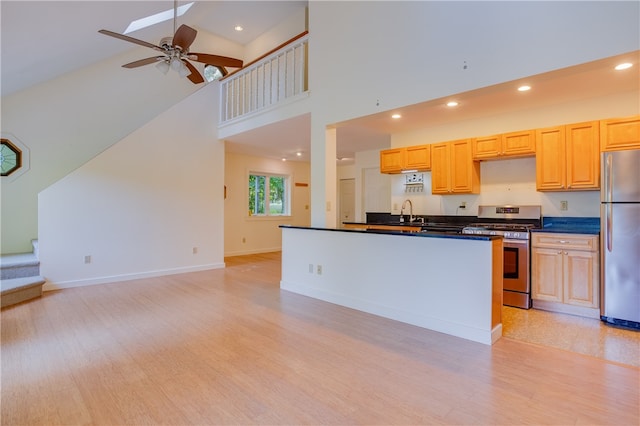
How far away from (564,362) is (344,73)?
140 inches

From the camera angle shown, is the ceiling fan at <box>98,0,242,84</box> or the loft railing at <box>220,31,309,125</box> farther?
the loft railing at <box>220,31,309,125</box>

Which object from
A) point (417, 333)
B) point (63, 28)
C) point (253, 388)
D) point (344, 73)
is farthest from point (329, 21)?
point (253, 388)

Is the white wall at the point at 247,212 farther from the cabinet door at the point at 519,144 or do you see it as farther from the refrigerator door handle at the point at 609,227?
the refrigerator door handle at the point at 609,227

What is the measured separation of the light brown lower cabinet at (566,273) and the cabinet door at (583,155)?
71cm

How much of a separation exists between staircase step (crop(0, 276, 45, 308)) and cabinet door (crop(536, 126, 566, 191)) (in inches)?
260

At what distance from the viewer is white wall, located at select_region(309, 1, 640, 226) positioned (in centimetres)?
229

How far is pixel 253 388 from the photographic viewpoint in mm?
2014

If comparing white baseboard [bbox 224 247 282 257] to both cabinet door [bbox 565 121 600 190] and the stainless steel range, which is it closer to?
the stainless steel range

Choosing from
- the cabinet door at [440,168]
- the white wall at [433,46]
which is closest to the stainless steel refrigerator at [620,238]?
the white wall at [433,46]

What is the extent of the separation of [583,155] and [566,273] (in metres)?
1.38

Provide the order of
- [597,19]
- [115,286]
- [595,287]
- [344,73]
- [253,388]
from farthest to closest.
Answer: [115,286] → [344,73] → [595,287] → [597,19] → [253,388]

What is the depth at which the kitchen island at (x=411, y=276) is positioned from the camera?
9.01 ft

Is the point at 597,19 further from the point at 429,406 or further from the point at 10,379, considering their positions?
the point at 10,379

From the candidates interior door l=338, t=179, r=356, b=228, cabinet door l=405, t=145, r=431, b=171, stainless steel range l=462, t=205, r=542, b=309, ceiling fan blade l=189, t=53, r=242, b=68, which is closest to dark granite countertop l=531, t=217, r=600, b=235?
stainless steel range l=462, t=205, r=542, b=309
